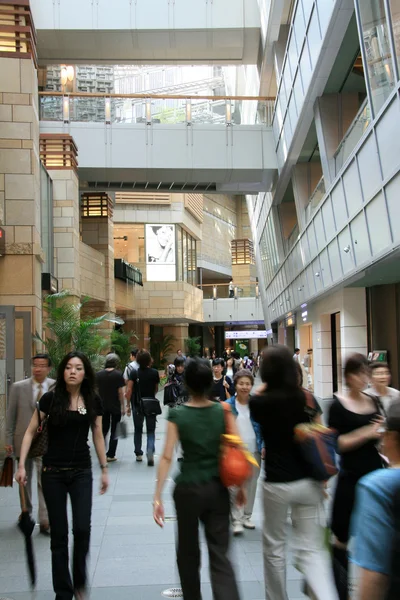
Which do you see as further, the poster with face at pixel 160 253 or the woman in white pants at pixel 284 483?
the poster with face at pixel 160 253

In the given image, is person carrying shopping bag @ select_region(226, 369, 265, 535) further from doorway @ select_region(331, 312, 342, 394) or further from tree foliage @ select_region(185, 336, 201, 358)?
tree foliage @ select_region(185, 336, 201, 358)

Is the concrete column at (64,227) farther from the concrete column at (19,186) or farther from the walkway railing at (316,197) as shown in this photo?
the concrete column at (19,186)

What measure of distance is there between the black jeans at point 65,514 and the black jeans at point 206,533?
840mm

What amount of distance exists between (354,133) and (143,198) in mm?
31255

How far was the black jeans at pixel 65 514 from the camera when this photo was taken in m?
4.05

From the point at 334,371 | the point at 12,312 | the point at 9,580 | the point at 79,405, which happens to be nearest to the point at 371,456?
the point at 79,405

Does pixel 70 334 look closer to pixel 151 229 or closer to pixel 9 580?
pixel 9 580

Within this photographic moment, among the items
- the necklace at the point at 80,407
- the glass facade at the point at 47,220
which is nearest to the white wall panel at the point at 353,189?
the necklace at the point at 80,407

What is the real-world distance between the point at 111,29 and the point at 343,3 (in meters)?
12.5

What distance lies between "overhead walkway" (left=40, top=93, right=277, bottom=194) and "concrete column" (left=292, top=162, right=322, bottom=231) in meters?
1.49

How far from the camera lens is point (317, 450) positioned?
3.53 metres

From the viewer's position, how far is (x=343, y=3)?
11.4 metres

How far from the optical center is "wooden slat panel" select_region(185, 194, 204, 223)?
4500 centimetres

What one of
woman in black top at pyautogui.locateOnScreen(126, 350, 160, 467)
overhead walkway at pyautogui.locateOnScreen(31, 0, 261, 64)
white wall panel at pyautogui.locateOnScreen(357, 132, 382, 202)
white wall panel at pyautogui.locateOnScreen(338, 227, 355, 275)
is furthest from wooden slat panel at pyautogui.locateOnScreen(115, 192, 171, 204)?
woman in black top at pyautogui.locateOnScreen(126, 350, 160, 467)
